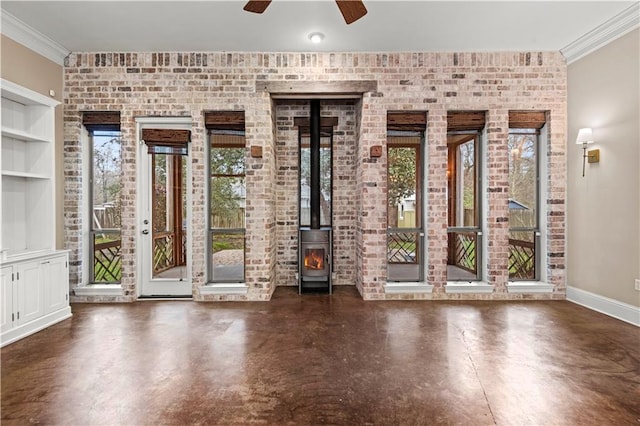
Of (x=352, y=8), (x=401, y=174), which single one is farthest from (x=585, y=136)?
(x=352, y=8)

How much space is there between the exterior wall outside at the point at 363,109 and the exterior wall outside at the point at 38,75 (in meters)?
0.10

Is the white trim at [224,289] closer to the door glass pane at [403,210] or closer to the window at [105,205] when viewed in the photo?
the window at [105,205]

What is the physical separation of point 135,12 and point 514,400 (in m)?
4.92

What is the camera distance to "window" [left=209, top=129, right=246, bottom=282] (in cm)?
485

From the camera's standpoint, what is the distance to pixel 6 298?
3197mm

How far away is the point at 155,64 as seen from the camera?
4.49 metres

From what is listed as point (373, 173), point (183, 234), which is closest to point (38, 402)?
point (183, 234)

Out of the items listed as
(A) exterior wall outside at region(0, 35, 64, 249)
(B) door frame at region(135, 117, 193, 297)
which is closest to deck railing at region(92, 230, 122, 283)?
(B) door frame at region(135, 117, 193, 297)

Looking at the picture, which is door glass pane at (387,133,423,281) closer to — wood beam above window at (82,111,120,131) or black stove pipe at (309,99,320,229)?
black stove pipe at (309,99,320,229)

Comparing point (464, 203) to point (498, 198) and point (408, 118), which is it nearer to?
point (498, 198)

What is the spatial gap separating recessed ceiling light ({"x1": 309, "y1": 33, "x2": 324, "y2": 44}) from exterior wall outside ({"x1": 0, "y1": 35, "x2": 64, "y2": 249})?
11.0ft

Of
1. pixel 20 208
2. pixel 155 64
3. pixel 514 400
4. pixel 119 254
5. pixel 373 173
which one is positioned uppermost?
pixel 155 64

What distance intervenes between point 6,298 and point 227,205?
2.58 metres

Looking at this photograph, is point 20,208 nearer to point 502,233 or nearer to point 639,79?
point 502,233
